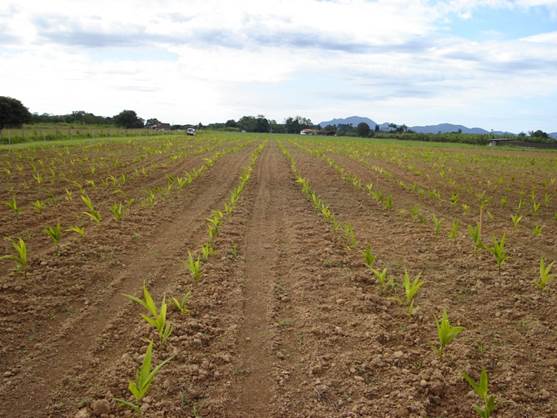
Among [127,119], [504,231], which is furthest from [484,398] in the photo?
[127,119]

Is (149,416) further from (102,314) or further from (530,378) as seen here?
(530,378)

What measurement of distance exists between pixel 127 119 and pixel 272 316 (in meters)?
89.7

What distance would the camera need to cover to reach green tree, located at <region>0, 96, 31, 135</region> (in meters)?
44.5

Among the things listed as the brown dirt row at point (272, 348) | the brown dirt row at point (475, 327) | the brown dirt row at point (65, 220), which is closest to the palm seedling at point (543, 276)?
the brown dirt row at point (475, 327)

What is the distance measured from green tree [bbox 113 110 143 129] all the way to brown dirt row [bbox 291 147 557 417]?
8623 cm

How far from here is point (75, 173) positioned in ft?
38.4

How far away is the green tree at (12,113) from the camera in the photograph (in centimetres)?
4450

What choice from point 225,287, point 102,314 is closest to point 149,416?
point 102,314

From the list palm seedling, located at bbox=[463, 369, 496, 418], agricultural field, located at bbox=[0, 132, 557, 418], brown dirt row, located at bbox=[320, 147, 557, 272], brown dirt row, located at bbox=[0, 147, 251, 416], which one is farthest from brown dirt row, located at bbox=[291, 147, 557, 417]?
brown dirt row, located at bbox=[0, 147, 251, 416]

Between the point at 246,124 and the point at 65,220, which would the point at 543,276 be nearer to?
the point at 65,220

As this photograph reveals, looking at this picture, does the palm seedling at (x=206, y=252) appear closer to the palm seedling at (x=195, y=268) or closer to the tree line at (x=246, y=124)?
the palm seedling at (x=195, y=268)

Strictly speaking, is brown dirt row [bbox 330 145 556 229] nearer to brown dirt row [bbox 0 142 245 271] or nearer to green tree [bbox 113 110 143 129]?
brown dirt row [bbox 0 142 245 271]

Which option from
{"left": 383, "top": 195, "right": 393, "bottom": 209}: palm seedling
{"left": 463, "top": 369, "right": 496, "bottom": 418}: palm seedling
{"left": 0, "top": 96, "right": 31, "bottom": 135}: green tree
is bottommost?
{"left": 463, "top": 369, "right": 496, "bottom": 418}: palm seedling

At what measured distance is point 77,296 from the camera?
3918mm
